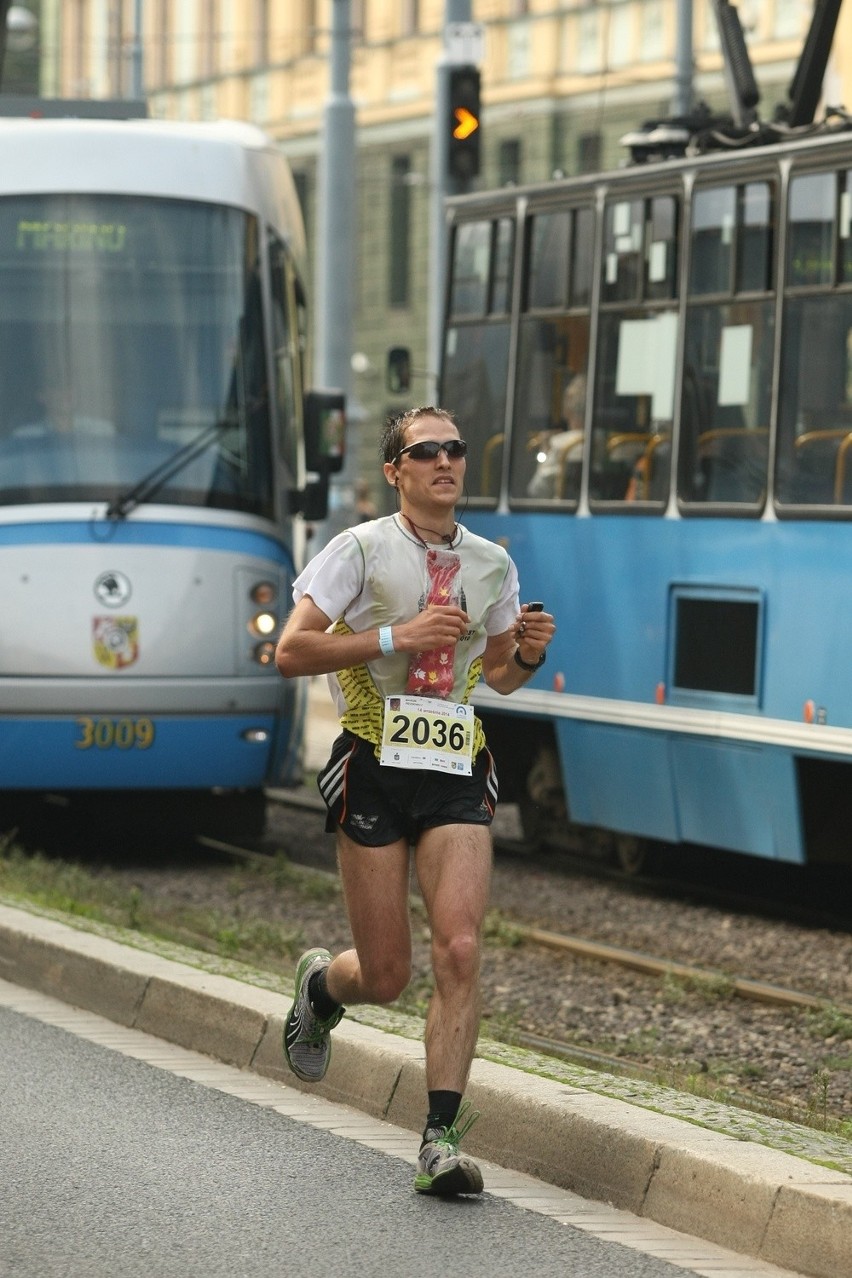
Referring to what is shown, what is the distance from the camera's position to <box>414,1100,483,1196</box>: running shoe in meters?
6.48

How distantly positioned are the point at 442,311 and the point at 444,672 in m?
8.89

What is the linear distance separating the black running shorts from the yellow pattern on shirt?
0.03m

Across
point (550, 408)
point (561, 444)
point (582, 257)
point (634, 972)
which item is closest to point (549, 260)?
point (582, 257)

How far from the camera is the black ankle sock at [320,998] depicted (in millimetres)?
7125

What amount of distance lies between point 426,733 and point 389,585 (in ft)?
1.14

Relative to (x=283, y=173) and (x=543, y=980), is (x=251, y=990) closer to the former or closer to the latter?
(x=543, y=980)

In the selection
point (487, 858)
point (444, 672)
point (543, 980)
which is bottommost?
point (543, 980)

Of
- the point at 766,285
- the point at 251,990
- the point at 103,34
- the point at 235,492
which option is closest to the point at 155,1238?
the point at 251,990

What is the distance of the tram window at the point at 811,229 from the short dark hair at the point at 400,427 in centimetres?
544

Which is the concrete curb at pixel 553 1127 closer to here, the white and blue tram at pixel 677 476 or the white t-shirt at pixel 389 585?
the white t-shirt at pixel 389 585

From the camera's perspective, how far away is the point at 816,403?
12125 mm

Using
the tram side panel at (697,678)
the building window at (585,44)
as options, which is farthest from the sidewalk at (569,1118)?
the building window at (585,44)

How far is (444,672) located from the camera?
6.66 m

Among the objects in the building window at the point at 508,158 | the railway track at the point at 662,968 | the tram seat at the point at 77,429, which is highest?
the building window at the point at 508,158
